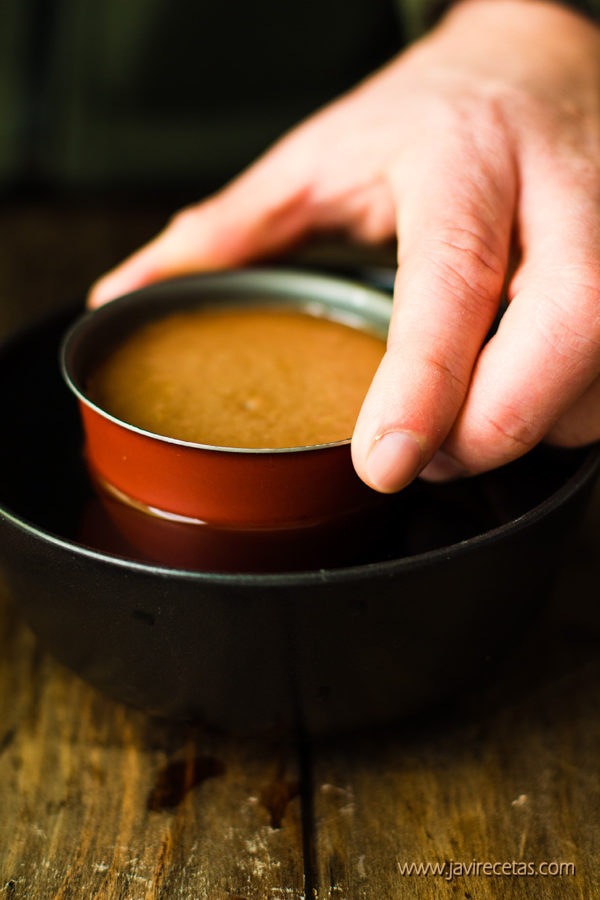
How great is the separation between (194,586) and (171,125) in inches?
46.0

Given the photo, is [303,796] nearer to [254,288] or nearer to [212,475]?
[212,475]

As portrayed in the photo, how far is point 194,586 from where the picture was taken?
0.43 metres

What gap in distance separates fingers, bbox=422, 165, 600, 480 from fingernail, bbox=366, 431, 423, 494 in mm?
52

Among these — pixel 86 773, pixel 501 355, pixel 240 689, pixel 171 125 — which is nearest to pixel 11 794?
pixel 86 773

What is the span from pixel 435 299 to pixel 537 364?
0.07 metres

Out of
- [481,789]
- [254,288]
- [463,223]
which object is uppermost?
[463,223]

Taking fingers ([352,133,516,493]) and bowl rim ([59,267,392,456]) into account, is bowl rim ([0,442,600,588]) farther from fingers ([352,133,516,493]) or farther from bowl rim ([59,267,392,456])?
bowl rim ([59,267,392,456])

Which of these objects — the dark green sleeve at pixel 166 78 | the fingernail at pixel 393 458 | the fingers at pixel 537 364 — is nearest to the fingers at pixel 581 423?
the fingers at pixel 537 364

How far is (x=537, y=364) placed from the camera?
1.60 feet

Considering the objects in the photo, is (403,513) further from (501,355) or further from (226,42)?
(226,42)

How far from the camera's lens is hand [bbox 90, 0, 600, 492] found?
490 mm

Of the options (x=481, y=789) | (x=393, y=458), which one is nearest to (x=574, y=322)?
(x=393, y=458)

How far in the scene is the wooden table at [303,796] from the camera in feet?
1.52

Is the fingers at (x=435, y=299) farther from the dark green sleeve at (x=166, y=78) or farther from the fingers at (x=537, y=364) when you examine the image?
the dark green sleeve at (x=166, y=78)
